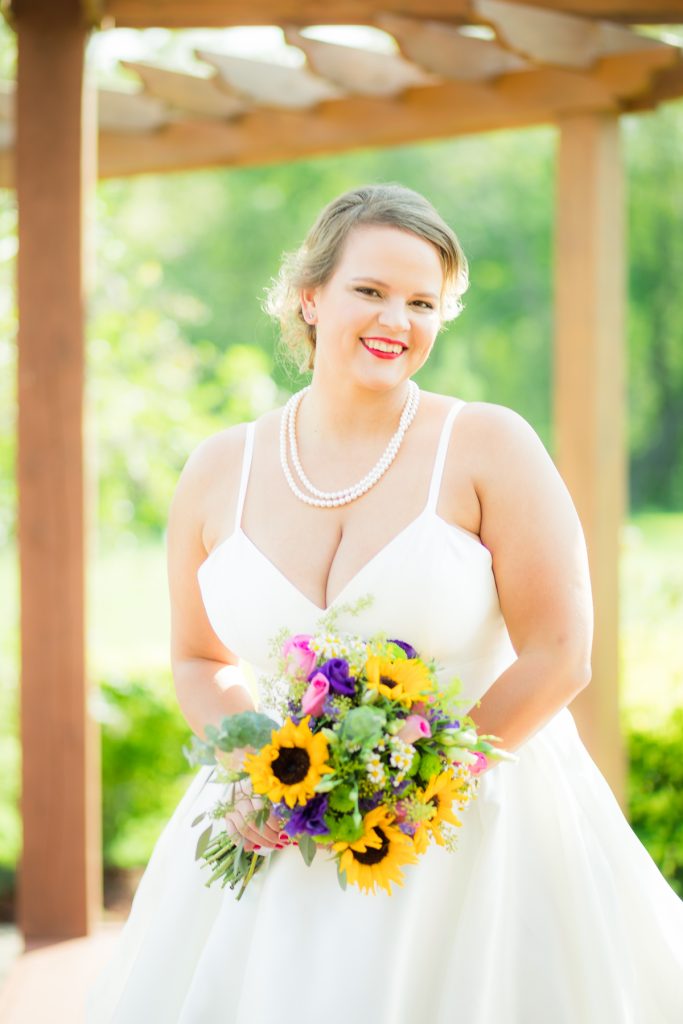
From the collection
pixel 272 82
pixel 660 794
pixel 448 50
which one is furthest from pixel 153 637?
pixel 448 50

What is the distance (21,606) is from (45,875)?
0.86 meters

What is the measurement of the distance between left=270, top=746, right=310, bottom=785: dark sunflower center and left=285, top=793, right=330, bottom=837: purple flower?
0.16ft

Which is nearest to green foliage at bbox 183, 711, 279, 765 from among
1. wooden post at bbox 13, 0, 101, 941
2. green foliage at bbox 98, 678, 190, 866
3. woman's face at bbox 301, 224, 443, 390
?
woman's face at bbox 301, 224, 443, 390

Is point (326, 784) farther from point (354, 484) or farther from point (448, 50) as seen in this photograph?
point (448, 50)

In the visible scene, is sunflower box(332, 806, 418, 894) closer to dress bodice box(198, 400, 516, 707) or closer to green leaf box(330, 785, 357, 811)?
green leaf box(330, 785, 357, 811)

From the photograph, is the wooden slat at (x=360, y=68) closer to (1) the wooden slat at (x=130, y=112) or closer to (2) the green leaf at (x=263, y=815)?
(1) the wooden slat at (x=130, y=112)

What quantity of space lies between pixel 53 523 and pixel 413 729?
6.98 ft

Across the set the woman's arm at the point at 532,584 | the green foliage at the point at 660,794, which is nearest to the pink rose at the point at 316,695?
the woman's arm at the point at 532,584

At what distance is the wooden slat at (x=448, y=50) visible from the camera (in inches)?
141

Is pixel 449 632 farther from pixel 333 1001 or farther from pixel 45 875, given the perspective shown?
pixel 45 875

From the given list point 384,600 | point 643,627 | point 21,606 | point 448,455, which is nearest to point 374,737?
point 384,600

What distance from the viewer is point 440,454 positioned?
242 centimetres

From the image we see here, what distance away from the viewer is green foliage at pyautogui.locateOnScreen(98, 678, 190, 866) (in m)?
6.42

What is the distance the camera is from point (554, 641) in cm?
231
